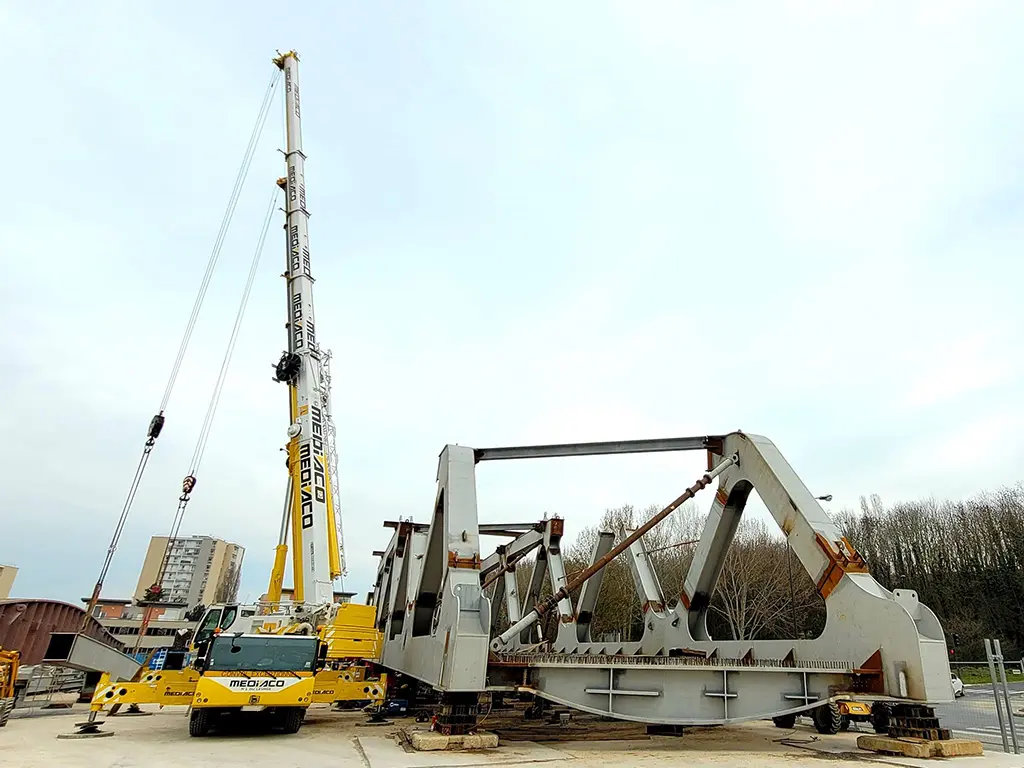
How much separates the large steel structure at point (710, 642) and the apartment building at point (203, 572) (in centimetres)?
9083

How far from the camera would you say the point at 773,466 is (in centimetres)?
1021

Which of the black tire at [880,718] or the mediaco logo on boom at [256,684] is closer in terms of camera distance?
the mediaco logo on boom at [256,684]

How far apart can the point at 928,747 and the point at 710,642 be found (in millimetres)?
4040

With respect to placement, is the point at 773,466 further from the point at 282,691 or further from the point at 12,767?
the point at 12,767

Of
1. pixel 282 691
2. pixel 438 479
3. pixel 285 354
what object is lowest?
pixel 282 691

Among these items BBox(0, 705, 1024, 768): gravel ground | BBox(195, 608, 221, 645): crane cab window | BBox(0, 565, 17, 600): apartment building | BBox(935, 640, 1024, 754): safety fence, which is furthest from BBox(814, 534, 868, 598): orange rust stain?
BBox(0, 565, 17, 600): apartment building

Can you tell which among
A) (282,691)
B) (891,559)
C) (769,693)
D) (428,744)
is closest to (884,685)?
(769,693)

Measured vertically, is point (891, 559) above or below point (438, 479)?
above

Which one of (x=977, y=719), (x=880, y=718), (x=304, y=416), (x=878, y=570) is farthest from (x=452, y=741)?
(x=878, y=570)

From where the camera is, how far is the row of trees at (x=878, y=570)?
122 feet

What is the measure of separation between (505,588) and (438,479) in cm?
1097

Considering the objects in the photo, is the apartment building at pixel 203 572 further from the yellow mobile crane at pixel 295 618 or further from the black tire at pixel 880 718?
the black tire at pixel 880 718

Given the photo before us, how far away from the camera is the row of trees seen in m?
37.2

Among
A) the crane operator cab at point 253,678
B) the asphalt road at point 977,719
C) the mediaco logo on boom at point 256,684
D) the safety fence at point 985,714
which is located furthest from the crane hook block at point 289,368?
the asphalt road at point 977,719
